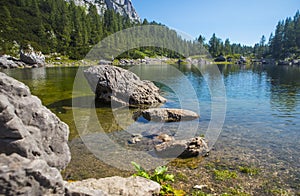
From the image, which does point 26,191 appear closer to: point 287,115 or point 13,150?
point 13,150

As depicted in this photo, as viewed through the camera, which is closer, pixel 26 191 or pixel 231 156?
pixel 26 191

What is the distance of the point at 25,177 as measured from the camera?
457cm

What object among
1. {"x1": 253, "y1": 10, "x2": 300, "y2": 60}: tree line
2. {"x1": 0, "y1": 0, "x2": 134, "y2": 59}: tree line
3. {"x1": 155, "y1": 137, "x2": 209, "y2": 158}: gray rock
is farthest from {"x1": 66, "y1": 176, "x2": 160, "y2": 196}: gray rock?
{"x1": 253, "y1": 10, "x2": 300, "y2": 60}: tree line

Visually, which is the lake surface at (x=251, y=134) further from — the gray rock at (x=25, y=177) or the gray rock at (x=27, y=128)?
the gray rock at (x=25, y=177)

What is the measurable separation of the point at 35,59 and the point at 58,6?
107 meters

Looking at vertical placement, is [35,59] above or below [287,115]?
above

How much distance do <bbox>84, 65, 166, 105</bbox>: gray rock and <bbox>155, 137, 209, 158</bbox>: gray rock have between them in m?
12.8

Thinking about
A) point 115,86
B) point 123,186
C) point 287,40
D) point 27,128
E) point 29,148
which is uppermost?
point 287,40

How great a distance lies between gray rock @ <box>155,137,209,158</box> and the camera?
1180 centimetres

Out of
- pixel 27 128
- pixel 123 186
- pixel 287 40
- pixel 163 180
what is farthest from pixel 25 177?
pixel 287 40

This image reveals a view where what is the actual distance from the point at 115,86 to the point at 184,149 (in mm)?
14441

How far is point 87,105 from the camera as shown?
2383cm

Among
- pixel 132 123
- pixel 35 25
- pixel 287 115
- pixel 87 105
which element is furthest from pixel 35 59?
pixel 287 115

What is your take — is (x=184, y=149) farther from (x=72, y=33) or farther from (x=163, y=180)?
(x=72, y=33)
